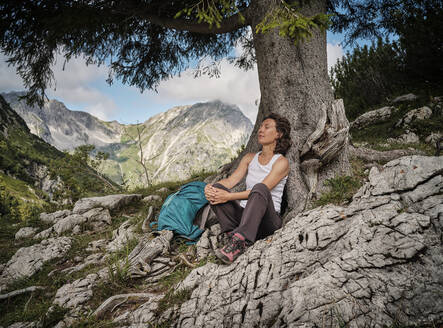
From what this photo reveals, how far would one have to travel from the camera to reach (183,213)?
4012mm

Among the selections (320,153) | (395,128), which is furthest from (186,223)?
(395,128)

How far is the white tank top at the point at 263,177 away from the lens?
11.9ft

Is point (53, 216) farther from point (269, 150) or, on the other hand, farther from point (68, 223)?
point (269, 150)

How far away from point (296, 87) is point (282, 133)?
1.07 meters

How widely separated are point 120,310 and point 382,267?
2836 millimetres

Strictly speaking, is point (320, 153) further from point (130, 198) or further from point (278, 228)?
point (130, 198)

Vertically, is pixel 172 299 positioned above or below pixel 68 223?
below

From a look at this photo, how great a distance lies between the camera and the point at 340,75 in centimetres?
1612

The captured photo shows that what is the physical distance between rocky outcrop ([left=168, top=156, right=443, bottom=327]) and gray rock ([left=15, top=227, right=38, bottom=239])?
5134 millimetres

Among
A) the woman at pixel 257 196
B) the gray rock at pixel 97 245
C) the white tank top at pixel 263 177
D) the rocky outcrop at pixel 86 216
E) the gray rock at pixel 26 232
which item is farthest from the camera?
the gray rock at pixel 26 232

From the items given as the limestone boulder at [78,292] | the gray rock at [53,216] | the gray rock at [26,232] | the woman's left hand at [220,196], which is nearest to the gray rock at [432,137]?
the woman's left hand at [220,196]

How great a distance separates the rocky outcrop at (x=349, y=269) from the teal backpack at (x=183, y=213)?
1.13 m

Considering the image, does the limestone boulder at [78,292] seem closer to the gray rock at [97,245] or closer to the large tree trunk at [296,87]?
the gray rock at [97,245]

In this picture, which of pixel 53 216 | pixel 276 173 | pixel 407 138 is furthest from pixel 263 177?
pixel 53 216
